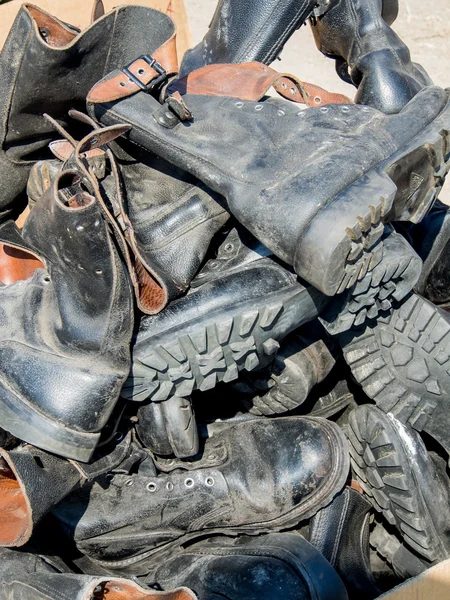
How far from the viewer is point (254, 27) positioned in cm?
142

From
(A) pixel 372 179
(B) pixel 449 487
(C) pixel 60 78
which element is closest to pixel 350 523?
(B) pixel 449 487

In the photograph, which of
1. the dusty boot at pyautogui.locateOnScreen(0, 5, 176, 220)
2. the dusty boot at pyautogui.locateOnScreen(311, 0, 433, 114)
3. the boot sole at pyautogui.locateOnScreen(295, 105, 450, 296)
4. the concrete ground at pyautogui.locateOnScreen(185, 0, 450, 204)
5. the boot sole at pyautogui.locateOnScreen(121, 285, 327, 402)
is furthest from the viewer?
the concrete ground at pyautogui.locateOnScreen(185, 0, 450, 204)

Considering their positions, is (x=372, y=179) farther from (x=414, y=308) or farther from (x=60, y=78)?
(x=60, y=78)

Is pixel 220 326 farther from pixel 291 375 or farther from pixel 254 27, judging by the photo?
pixel 254 27

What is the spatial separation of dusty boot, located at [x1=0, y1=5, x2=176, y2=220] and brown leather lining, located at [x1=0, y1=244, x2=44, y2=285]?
115mm

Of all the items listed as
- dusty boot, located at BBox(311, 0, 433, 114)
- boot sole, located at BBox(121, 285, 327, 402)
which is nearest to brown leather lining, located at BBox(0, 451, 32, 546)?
boot sole, located at BBox(121, 285, 327, 402)

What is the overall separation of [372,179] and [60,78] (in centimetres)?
61

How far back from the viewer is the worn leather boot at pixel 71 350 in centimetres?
101

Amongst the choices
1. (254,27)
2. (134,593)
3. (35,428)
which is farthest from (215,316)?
(254,27)

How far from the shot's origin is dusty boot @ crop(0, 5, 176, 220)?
1182 mm

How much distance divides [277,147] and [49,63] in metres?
0.44

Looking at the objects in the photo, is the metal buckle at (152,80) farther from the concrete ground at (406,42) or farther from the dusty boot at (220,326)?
the concrete ground at (406,42)

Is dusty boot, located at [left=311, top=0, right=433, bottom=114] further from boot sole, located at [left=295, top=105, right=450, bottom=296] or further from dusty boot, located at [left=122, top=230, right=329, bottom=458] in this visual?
dusty boot, located at [left=122, top=230, right=329, bottom=458]

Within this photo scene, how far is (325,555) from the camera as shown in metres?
1.27
